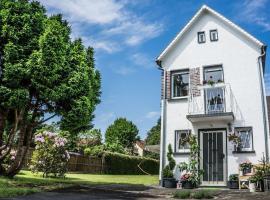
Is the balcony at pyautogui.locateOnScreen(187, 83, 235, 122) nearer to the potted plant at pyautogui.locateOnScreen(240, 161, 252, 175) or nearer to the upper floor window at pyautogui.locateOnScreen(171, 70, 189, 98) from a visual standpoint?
the upper floor window at pyautogui.locateOnScreen(171, 70, 189, 98)

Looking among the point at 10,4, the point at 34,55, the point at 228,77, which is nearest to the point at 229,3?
the point at 228,77

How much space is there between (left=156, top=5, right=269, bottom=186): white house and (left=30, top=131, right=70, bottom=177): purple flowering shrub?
21.7ft

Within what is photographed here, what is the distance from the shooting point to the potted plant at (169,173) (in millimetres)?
18578

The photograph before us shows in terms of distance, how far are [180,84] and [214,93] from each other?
2.25m

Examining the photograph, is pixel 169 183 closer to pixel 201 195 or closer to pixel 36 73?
pixel 201 195

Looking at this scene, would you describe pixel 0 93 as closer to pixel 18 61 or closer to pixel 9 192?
pixel 18 61

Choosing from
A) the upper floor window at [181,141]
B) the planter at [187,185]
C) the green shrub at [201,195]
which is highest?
the upper floor window at [181,141]

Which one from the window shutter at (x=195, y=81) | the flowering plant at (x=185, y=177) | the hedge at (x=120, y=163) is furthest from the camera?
the hedge at (x=120, y=163)

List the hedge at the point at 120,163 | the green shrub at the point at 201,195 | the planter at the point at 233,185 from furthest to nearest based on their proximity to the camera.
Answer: the hedge at the point at 120,163
the planter at the point at 233,185
the green shrub at the point at 201,195

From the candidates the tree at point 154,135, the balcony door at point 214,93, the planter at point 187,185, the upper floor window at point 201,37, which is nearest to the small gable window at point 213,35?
the upper floor window at point 201,37

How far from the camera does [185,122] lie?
19953 mm

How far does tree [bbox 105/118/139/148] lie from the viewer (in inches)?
2562

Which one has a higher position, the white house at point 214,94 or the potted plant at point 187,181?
the white house at point 214,94

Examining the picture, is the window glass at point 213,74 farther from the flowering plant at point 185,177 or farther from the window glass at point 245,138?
the flowering plant at point 185,177
